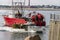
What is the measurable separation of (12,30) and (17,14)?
3.22m

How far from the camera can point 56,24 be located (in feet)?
9.20

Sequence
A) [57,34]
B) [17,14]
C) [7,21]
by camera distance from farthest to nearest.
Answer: [17,14] < [7,21] < [57,34]

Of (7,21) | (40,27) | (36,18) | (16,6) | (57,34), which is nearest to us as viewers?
(57,34)

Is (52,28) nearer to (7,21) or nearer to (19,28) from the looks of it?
(19,28)

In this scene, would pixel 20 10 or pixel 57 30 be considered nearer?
pixel 57 30

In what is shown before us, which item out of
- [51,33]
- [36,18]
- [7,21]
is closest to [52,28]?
[51,33]

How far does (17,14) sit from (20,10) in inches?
49.0

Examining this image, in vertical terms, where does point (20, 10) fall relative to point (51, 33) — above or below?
below

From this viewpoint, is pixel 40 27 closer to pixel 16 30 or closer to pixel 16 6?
pixel 16 30

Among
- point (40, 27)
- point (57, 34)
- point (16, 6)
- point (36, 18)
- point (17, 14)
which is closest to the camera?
point (57, 34)

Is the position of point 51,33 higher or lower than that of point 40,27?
higher

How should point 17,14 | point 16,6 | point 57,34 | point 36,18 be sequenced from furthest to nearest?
point 16,6, point 17,14, point 36,18, point 57,34

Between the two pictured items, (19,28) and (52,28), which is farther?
(19,28)

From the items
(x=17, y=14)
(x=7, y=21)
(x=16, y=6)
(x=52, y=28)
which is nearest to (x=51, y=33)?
(x=52, y=28)
